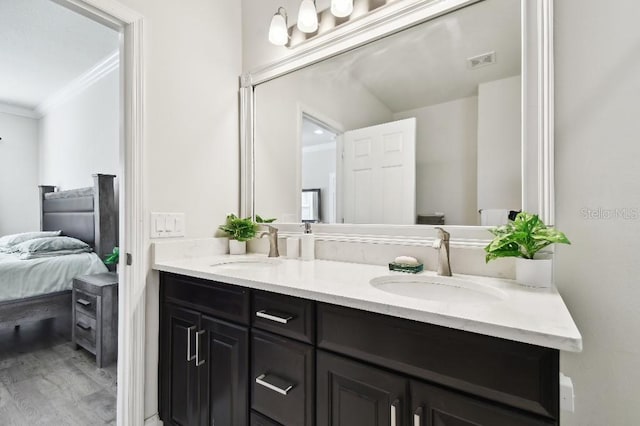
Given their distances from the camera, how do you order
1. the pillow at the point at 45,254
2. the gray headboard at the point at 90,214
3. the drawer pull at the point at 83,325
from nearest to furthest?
the drawer pull at the point at 83,325, the pillow at the point at 45,254, the gray headboard at the point at 90,214

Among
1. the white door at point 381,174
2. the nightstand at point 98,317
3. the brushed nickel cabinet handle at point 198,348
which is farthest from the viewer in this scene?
the nightstand at point 98,317

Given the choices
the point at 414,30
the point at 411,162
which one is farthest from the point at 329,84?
the point at 411,162

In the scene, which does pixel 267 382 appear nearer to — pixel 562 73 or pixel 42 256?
pixel 562 73

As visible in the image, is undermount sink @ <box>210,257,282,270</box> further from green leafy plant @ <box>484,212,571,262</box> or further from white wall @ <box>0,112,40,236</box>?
white wall @ <box>0,112,40,236</box>

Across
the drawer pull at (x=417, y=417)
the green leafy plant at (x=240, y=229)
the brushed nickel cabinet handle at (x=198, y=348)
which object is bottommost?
the brushed nickel cabinet handle at (x=198, y=348)

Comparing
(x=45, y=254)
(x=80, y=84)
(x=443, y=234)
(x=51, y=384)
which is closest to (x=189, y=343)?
(x=443, y=234)

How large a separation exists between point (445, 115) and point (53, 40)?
3.52 metres

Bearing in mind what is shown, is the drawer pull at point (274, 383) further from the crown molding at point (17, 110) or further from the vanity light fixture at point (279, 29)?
the crown molding at point (17, 110)

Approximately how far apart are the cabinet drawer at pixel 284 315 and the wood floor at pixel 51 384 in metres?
1.30

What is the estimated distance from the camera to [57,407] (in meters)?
1.71

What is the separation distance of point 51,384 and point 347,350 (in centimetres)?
227

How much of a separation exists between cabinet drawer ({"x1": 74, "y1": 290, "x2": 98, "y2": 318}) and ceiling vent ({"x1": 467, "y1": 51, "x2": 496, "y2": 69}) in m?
2.75

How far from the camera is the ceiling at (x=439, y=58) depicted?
1114 millimetres

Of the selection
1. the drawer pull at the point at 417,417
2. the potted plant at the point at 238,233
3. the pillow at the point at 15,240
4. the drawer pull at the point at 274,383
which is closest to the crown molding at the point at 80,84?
the pillow at the point at 15,240
